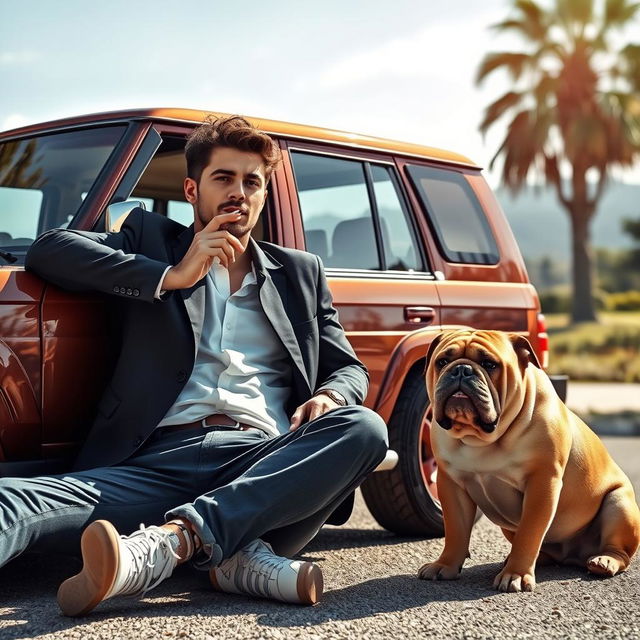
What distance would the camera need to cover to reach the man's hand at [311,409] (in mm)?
3857

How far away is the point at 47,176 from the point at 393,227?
1.81 metres

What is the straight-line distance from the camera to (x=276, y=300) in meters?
4.26

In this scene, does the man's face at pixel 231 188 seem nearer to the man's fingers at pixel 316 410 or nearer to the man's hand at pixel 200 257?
the man's hand at pixel 200 257

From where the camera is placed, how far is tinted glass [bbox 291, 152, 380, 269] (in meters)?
5.11

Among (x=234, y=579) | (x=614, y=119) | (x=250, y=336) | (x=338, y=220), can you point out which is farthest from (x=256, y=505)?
(x=614, y=119)

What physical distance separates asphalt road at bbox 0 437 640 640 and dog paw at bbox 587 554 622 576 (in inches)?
1.4

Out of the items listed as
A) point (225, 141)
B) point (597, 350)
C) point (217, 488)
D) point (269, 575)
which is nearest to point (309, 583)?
point (269, 575)

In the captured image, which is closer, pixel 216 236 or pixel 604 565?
pixel 216 236

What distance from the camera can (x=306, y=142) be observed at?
5180 millimetres

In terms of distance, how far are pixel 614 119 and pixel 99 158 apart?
81.3 ft

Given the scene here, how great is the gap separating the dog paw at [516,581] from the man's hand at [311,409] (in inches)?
35.4

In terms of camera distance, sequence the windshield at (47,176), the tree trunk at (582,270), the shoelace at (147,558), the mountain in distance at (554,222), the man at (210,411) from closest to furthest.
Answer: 1. the shoelace at (147,558)
2. the man at (210,411)
3. the windshield at (47,176)
4. the tree trunk at (582,270)
5. the mountain in distance at (554,222)

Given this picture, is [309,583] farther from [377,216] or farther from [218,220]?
[377,216]

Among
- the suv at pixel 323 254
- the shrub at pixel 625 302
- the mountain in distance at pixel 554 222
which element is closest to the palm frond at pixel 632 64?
the shrub at pixel 625 302
